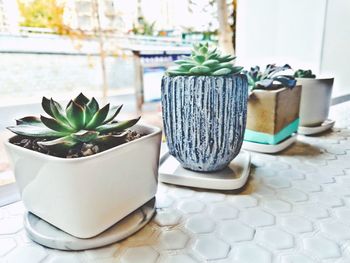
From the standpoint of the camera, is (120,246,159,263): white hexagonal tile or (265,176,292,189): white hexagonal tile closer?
(120,246,159,263): white hexagonal tile

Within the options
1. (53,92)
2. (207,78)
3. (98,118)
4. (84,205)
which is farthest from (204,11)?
(84,205)

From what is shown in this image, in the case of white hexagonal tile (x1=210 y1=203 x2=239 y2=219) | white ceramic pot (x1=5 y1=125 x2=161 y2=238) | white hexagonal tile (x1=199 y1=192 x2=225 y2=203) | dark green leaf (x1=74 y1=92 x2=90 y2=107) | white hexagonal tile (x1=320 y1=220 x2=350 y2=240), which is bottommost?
white hexagonal tile (x1=199 y1=192 x2=225 y2=203)

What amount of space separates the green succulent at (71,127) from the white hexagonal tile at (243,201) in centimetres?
29

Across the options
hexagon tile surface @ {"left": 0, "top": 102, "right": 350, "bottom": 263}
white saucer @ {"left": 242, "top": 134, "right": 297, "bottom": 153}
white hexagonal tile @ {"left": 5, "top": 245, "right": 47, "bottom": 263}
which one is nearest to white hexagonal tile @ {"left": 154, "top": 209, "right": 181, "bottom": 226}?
hexagon tile surface @ {"left": 0, "top": 102, "right": 350, "bottom": 263}

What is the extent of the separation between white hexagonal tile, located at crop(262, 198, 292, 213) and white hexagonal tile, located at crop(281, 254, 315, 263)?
14 cm

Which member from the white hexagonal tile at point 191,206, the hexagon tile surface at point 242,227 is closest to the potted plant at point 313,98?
the hexagon tile surface at point 242,227

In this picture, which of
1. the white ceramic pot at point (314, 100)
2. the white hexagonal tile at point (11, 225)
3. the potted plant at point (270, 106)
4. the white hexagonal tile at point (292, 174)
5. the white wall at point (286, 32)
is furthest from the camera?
the white wall at point (286, 32)

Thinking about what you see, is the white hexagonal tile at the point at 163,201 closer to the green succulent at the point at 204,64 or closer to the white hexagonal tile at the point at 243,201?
A: the white hexagonal tile at the point at 243,201

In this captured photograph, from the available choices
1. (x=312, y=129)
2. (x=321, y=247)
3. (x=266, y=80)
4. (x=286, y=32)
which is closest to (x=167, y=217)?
(x=321, y=247)

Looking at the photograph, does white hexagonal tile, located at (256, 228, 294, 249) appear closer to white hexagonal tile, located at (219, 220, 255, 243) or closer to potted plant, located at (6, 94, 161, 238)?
white hexagonal tile, located at (219, 220, 255, 243)

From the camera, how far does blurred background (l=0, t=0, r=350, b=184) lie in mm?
962

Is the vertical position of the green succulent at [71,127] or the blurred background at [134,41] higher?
the blurred background at [134,41]

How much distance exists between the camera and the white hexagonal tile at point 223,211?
0.59 metres

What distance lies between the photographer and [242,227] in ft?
1.80
